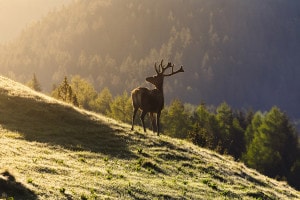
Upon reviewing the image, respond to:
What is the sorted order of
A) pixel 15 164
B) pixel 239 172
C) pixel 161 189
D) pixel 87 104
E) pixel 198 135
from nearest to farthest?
1. pixel 15 164
2. pixel 161 189
3. pixel 239 172
4. pixel 198 135
5. pixel 87 104

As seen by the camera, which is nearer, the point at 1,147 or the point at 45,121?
the point at 1,147

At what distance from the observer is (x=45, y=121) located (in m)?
40.8

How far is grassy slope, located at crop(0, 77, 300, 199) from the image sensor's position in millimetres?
22672

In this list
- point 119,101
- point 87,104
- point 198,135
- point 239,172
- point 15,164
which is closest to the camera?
point 15,164

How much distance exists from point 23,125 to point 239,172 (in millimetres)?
17577

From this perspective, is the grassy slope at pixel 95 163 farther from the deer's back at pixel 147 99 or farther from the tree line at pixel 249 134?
the tree line at pixel 249 134

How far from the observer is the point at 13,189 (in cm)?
1864

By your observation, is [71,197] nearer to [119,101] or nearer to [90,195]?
[90,195]

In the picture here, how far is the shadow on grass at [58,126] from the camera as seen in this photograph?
35.2m

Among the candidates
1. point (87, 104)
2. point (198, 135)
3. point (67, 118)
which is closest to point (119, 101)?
point (87, 104)

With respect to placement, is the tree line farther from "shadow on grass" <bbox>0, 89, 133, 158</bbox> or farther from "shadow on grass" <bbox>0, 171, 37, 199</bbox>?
"shadow on grass" <bbox>0, 171, 37, 199</bbox>

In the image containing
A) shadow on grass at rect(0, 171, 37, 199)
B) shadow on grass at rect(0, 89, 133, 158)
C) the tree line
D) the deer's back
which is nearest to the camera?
shadow on grass at rect(0, 171, 37, 199)

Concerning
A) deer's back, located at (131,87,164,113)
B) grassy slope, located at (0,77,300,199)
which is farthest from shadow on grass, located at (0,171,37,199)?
deer's back, located at (131,87,164,113)

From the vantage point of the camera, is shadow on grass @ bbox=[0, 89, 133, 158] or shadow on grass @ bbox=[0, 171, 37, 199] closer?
shadow on grass @ bbox=[0, 171, 37, 199]
